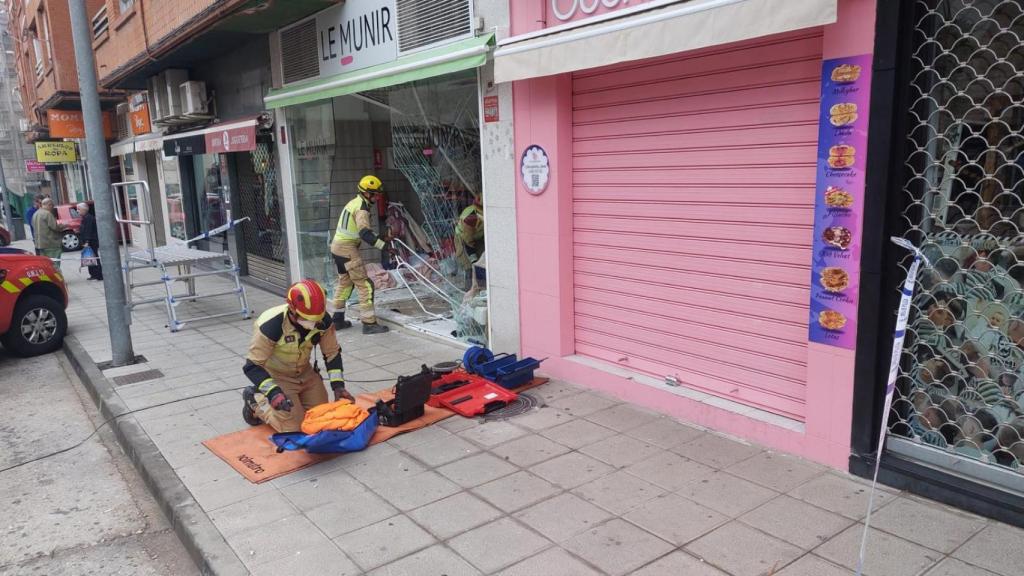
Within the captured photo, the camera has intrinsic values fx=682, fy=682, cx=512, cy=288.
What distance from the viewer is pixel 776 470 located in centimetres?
405

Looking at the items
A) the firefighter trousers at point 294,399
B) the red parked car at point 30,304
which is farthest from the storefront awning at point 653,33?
the red parked car at point 30,304

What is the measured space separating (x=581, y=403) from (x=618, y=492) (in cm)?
146

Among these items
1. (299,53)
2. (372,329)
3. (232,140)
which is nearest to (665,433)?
(372,329)

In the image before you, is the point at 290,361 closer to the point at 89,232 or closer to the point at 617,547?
the point at 617,547

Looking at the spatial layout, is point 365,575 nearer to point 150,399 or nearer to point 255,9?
point 150,399

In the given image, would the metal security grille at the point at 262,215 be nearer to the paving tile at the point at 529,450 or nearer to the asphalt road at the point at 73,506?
the asphalt road at the point at 73,506

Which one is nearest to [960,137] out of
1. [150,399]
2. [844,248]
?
[844,248]

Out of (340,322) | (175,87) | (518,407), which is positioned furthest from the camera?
(175,87)

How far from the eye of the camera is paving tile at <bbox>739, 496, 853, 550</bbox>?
3342 millimetres

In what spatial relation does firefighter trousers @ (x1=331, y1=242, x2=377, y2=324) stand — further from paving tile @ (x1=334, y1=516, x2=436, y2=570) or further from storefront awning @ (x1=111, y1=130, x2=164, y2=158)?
storefront awning @ (x1=111, y1=130, x2=164, y2=158)

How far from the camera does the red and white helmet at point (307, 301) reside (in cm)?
444

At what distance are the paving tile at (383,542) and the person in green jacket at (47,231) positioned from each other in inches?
480

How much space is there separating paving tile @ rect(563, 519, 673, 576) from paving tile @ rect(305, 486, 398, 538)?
3.59ft

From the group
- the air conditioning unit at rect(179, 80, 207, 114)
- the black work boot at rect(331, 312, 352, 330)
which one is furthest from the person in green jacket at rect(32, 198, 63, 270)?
the black work boot at rect(331, 312, 352, 330)
